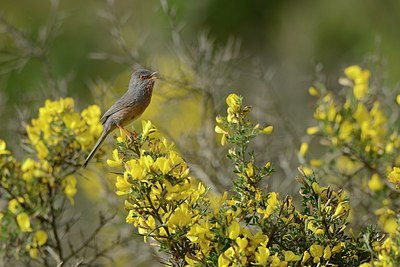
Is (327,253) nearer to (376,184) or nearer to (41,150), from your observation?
(376,184)

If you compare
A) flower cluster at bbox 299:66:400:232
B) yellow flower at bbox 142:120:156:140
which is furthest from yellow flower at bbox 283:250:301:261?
flower cluster at bbox 299:66:400:232

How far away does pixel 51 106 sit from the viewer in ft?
12.5

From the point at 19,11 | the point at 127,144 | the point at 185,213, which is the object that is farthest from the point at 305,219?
the point at 19,11

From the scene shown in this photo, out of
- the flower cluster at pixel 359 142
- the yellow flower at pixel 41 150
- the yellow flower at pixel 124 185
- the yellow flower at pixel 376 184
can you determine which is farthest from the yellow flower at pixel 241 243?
the yellow flower at pixel 376 184

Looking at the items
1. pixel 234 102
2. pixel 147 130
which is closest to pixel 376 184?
pixel 234 102

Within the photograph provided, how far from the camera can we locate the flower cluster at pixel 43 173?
3.70 metres

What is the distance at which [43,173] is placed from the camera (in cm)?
381

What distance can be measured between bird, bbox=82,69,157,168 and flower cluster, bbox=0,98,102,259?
10 centimetres

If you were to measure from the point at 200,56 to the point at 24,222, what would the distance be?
186 centimetres

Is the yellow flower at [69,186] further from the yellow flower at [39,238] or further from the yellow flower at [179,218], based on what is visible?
the yellow flower at [179,218]

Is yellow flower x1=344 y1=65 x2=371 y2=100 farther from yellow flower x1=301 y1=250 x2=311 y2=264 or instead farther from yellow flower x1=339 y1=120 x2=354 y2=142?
yellow flower x1=301 y1=250 x2=311 y2=264

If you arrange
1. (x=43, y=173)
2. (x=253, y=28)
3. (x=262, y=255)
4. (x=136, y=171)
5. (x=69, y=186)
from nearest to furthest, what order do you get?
(x=262, y=255)
(x=136, y=171)
(x=43, y=173)
(x=69, y=186)
(x=253, y=28)

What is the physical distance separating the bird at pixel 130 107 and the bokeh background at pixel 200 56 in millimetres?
867

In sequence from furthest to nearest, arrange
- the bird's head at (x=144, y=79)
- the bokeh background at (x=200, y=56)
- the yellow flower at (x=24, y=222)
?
the bokeh background at (x=200, y=56), the bird's head at (x=144, y=79), the yellow flower at (x=24, y=222)
